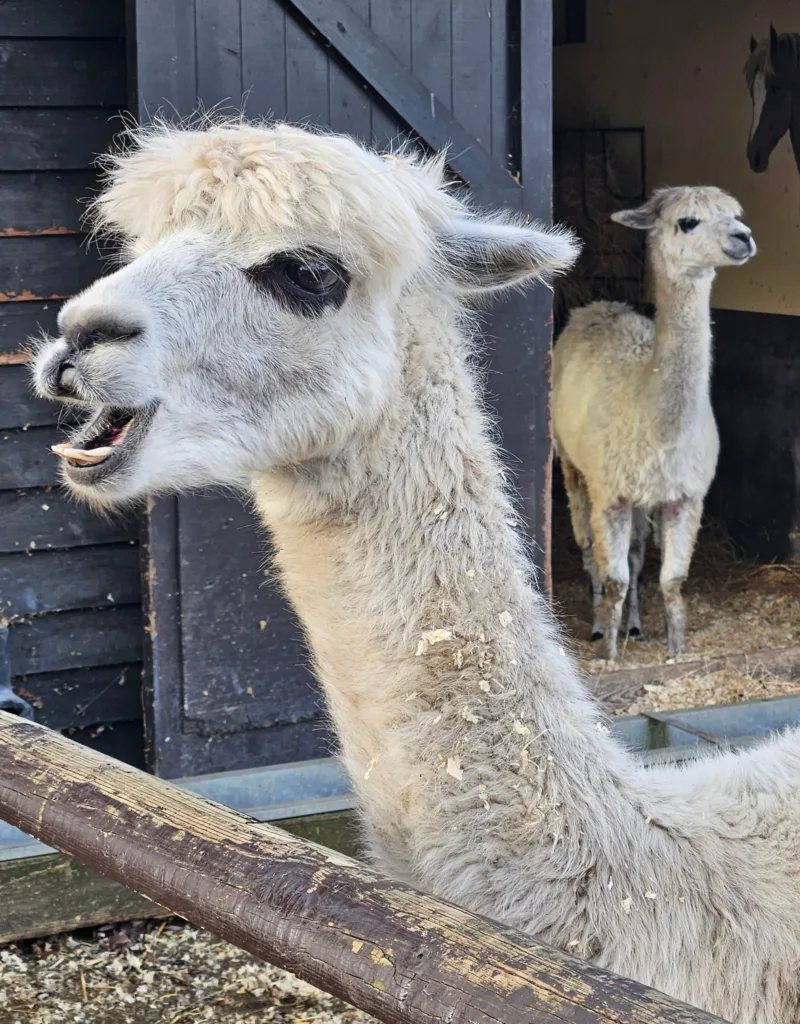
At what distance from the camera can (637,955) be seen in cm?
188

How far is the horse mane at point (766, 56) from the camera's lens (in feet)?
24.2

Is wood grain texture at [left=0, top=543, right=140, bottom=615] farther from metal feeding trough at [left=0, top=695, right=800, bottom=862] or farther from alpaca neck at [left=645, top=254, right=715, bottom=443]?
alpaca neck at [left=645, top=254, right=715, bottom=443]

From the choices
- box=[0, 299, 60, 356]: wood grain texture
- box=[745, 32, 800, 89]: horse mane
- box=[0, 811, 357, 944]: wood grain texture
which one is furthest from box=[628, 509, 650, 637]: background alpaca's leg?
box=[0, 299, 60, 356]: wood grain texture

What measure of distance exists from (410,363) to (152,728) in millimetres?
2250

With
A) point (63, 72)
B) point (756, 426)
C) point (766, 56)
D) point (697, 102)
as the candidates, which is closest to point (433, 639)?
point (63, 72)

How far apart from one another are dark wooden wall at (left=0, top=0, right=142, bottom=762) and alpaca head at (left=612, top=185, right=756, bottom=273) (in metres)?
2.91

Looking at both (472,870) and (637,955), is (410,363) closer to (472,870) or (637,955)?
(472,870)

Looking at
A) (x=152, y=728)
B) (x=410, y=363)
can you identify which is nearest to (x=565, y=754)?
(x=410, y=363)

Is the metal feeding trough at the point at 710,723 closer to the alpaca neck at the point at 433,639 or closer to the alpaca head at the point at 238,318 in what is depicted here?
the alpaca neck at the point at 433,639

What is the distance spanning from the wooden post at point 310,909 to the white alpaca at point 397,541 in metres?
0.36

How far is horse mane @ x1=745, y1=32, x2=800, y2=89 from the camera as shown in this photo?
739 centimetres

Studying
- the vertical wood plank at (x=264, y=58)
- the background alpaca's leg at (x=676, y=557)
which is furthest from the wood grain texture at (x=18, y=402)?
the background alpaca's leg at (x=676, y=557)

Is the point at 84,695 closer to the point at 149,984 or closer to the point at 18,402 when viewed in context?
the point at 18,402

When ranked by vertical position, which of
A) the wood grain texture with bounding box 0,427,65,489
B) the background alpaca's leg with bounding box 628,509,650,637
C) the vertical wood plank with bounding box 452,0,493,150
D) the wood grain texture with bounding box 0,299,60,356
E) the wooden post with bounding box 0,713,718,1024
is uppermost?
the vertical wood plank with bounding box 452,0,493,150
